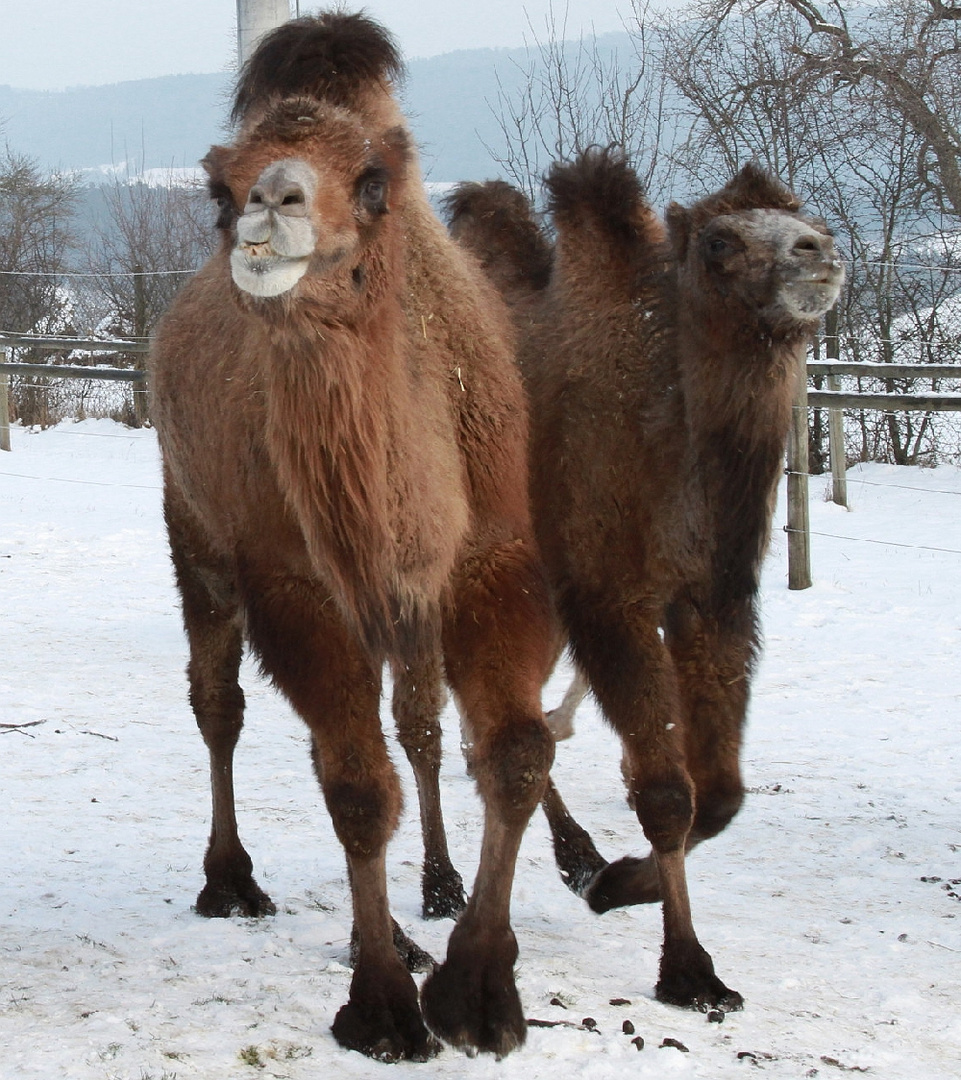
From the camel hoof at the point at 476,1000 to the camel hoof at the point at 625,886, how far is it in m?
0.75

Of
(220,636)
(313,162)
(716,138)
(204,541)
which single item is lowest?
(220,636)

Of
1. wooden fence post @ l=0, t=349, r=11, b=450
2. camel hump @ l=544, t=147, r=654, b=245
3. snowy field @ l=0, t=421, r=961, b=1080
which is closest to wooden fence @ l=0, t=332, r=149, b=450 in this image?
wooden fence post @ l=0, t=349, r=11, b=450

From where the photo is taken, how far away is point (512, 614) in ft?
11.9

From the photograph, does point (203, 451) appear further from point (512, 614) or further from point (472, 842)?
point (472, 842)

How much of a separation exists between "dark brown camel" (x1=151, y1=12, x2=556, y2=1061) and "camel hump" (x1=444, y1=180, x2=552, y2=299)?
1.08 meters

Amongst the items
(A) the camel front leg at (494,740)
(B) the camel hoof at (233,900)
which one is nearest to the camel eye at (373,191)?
(A) the camel front leg at (494,740)

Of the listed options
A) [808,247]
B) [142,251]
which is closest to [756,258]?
[808,247]

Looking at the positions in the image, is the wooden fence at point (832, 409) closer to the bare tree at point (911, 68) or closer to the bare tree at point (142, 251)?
the bare tree at point (911, 68)

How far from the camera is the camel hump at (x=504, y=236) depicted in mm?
5191

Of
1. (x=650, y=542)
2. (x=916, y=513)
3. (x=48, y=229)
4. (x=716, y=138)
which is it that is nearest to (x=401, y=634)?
(x=650, y=542)

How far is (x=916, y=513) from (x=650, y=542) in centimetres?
835

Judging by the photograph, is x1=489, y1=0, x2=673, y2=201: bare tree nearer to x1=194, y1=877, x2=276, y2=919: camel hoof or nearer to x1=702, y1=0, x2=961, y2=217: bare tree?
x1=702, y1=0, x2=961, y2=217: bare tree

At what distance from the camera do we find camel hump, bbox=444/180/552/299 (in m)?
5.19

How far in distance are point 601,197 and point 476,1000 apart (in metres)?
2.67
